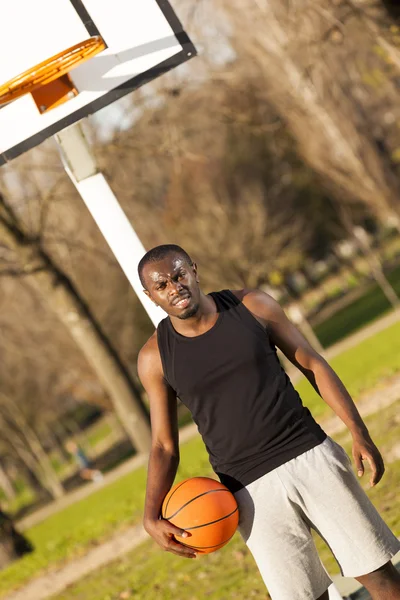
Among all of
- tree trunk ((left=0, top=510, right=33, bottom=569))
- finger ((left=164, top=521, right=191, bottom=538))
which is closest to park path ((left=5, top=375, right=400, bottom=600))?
tree trunk ((left=0, top=510, right=33, bottom=569))

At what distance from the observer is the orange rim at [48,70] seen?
20.6 feet

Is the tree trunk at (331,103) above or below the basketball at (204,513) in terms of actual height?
above

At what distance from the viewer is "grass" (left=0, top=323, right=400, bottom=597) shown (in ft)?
48.2

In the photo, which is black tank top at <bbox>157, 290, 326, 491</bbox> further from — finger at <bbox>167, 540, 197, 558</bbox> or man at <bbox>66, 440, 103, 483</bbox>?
man at <bbox>66, 440, 103, 483</bbox>

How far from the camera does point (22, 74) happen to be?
6293mm

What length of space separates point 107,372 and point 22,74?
11004 millimetres

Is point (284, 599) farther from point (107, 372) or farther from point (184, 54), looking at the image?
point (107, 372)

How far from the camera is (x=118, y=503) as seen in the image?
57.7 ft

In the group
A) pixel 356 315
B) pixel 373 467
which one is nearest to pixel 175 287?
pixel 373 467

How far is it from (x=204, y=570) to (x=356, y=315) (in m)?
24.8

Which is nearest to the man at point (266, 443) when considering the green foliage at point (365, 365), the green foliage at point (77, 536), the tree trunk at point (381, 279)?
the green foliage at point (77, 536)

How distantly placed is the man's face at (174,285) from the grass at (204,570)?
135 inches

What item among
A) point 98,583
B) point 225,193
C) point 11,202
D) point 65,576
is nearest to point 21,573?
point 65,576

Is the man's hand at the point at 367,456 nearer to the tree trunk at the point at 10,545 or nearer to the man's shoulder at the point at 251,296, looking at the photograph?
the man's shoulder at the point at 251,296
